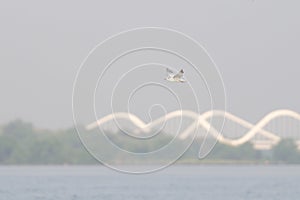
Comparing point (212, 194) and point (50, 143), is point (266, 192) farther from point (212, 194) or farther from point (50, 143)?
point (50, 143)

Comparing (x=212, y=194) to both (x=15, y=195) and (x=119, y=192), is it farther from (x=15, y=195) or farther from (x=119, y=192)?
(x=15, y=195)

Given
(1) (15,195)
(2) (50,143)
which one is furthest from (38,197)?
(2) (50,143)

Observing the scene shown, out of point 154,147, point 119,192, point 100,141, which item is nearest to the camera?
point 100,141

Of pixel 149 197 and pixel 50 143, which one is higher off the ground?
pixel 50 143

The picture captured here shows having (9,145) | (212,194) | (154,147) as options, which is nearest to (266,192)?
(212,194)

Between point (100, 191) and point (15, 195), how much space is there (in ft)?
40.0

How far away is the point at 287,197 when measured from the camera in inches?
3396

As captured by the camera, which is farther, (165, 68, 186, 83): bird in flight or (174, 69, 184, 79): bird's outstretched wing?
(174, 69, 184, 79): bird's outstretched wing

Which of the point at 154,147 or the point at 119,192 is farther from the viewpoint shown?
the point at 154,147

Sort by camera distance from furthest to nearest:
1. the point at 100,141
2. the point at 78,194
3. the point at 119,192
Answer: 1. the point at 119,192
2. the point at 78,194
3. the point at 100,141

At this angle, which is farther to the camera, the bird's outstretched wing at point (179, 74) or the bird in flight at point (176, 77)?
the bird's outstretched wing at point (179, 74)

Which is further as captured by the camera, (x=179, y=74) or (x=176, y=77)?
(x=176, y=77)

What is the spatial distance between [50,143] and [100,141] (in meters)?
103

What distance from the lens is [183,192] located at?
313 feet
